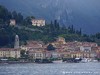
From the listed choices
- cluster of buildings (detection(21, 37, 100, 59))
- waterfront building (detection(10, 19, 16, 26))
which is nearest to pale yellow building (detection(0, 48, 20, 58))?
cluster of buildings (detection(21, 37, 100, 59))

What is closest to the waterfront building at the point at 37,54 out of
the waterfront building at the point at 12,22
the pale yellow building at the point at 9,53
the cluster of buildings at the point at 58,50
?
the cluster of buildings at the point at 58,50

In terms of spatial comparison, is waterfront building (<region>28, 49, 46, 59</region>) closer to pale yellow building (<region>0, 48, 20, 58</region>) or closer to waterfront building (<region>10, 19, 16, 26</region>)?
pale yellow building (<region>0, 48, 20, 58</region>)

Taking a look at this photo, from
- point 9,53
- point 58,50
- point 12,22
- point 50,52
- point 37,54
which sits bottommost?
point 9,53

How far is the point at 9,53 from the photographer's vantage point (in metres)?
122

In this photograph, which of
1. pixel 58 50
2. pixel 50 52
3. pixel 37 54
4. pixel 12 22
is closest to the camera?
pixel 37 54

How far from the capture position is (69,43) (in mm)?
138500

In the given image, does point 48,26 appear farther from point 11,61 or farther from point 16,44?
point 11,61

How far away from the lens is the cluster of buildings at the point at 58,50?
406 ft

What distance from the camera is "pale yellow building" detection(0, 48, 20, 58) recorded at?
122 metres

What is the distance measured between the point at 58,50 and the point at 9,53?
13.1m

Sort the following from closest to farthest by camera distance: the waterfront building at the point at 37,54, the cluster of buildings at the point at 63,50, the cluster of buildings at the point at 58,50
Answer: the cluster of buildings at the point at 58,50 < the waterfront building at the point at 37,54 < the cluster of buildings at the point at 63,50

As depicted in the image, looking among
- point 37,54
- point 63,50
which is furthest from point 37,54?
point 63,50

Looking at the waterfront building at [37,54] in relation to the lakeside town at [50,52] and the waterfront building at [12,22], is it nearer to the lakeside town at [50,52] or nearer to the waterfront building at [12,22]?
the lakeside town at [50,52]

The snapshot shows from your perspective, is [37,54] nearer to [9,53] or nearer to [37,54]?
[37,54]
